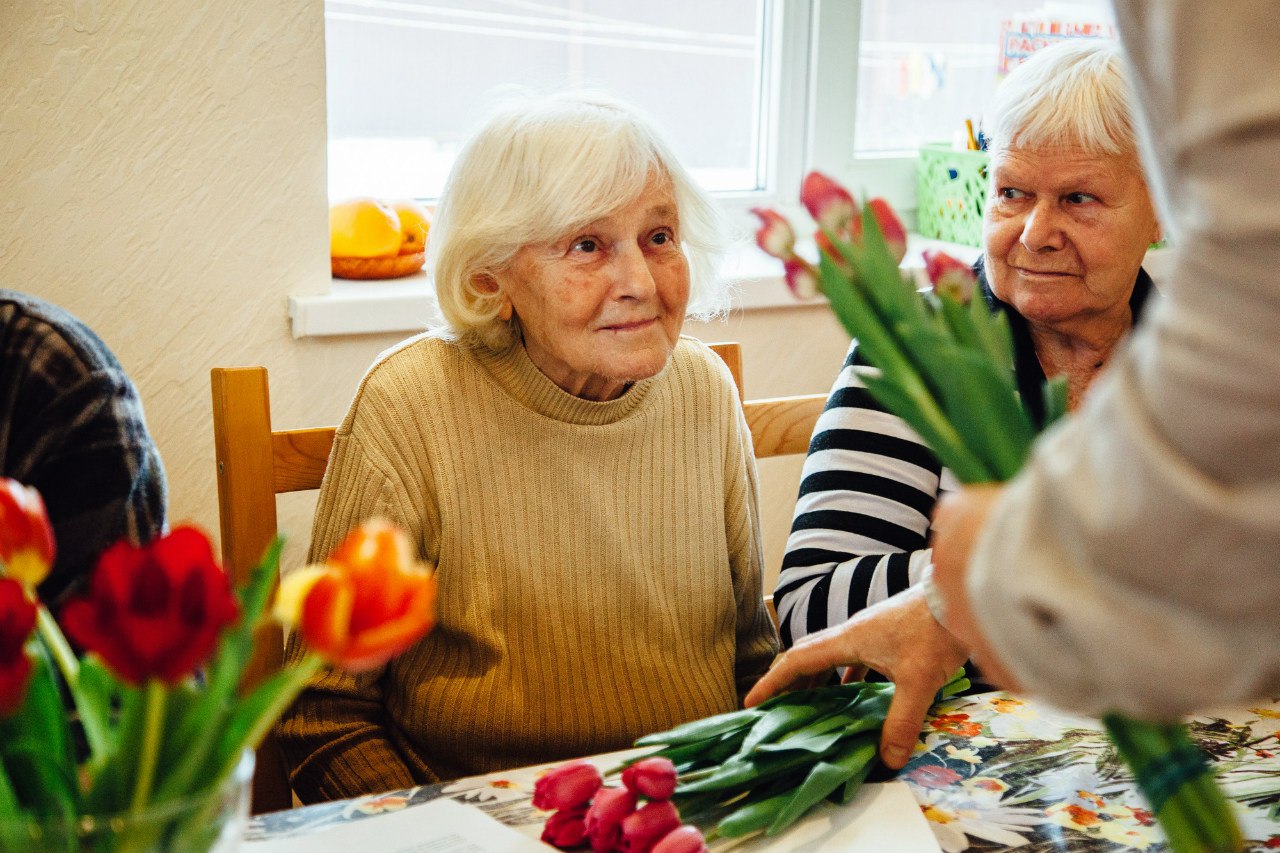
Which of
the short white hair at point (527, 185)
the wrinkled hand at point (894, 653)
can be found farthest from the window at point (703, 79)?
the wrinkled hand at point (894, 653)

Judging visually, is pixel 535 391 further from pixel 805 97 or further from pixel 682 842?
pixel 805 97

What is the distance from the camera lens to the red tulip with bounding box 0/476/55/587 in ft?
1.87

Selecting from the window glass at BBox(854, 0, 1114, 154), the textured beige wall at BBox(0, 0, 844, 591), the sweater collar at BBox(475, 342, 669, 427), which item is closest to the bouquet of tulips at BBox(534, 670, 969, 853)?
the sweater collar at BBox(475, 342, 669, 427)

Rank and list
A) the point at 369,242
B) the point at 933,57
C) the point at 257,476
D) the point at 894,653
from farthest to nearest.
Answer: the point at 933,57 < the point at 369,242 < the point at 257,476 < the point at 894,653

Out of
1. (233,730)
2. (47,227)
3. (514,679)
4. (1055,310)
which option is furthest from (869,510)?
(47,227)

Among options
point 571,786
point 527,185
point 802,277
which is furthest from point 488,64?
point 802,277

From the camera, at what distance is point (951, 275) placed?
0.70 metres

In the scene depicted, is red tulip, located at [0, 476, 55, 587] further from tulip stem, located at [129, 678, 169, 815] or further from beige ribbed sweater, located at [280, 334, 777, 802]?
beige ribbed sweater, located at [280, 334, 777, 802]

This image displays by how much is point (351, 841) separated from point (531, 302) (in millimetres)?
682

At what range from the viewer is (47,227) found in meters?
1.72

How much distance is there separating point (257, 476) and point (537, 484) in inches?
11.9

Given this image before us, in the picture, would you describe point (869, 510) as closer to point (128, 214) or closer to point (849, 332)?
point (849, 332)

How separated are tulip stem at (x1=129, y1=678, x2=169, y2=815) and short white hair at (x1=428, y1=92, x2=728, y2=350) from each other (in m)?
0.87

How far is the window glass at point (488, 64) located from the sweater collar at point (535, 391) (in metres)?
0.78
